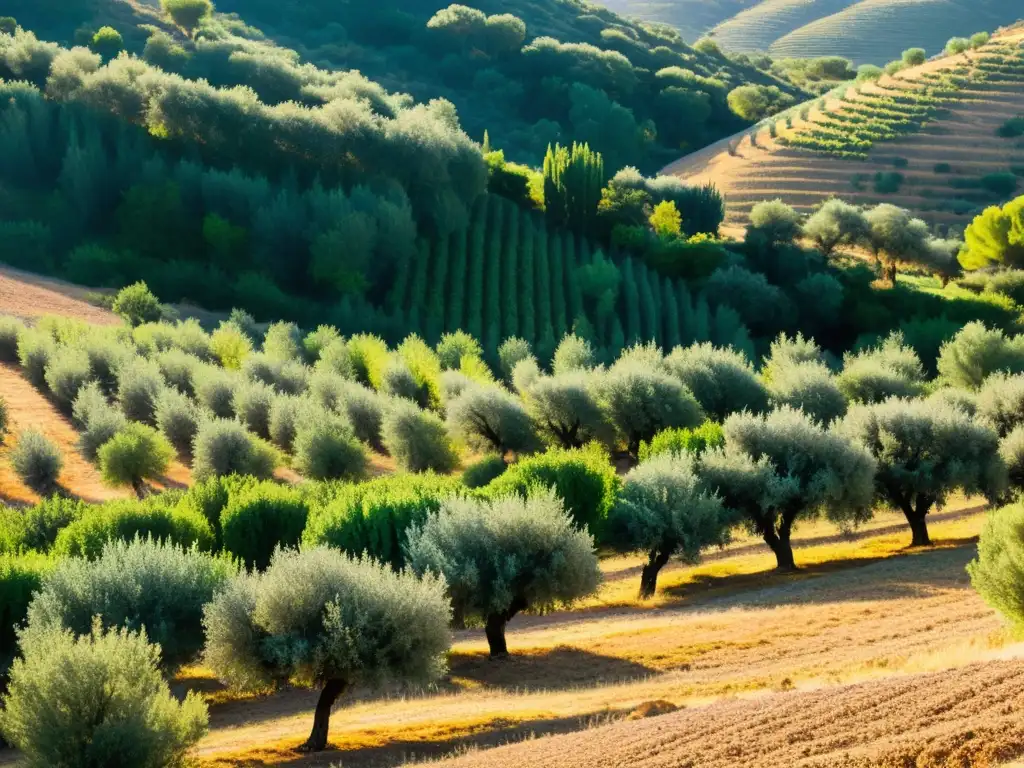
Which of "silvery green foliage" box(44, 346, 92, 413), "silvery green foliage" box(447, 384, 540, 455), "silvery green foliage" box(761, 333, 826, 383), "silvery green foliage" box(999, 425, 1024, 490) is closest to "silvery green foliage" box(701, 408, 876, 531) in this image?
"silvery green foliage" box(999, 425, 1024, 490)

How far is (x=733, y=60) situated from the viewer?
174750 mm

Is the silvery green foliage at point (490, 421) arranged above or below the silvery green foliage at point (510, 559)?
above

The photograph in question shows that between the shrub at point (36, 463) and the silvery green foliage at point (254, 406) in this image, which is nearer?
the shrub at point (36, 463)

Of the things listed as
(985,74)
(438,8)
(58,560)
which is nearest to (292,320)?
(58,560)

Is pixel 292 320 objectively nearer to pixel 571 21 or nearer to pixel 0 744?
pixel 0 744

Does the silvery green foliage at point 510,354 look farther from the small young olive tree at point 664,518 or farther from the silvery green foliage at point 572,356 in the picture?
the small young olive tree at point 664,518

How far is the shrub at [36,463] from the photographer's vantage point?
36844mm

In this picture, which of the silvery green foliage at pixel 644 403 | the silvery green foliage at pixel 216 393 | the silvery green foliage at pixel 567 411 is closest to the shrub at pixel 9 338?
the silvery green foliage at pixel 216 393

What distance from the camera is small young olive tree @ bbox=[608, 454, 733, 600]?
3262 cm

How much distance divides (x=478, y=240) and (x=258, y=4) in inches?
3533

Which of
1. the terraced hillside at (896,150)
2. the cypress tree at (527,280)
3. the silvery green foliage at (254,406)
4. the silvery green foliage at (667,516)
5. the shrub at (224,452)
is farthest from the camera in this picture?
the terraced hillside at (896,150)

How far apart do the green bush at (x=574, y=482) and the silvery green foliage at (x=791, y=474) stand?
2896mm

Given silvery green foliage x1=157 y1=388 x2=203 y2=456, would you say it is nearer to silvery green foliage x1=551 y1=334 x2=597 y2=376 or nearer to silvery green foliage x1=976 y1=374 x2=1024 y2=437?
silvery green foliage x1=551 y1=334 x2=597 y2=376

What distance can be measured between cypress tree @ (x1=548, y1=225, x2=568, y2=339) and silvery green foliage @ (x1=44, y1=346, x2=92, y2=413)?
28.8 meters
